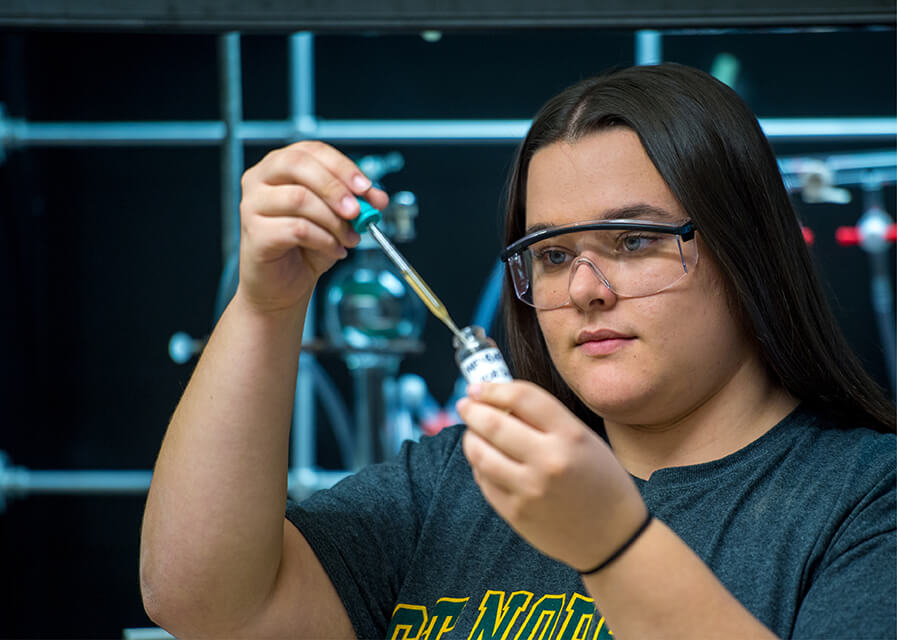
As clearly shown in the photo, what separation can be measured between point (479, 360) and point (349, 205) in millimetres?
208

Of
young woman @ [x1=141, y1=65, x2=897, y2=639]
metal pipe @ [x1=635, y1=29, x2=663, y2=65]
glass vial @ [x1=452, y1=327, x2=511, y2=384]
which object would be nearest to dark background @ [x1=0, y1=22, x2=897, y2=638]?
metal pipe @ [x1=635, y1=29, x2=663, y2=65]

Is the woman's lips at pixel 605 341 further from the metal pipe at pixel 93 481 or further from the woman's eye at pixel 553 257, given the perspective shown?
the metal pipe at pixel 93 481

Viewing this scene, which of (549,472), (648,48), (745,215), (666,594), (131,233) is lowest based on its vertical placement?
(131,233)

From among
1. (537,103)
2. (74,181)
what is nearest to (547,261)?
(537,103)

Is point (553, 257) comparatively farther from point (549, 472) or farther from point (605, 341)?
point (549, 472)

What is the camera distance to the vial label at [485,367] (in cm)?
82

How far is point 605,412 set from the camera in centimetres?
113

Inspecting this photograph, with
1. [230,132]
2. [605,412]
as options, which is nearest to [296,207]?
[605,412]

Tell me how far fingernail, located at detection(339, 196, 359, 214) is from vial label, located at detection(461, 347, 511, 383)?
191 millimetres

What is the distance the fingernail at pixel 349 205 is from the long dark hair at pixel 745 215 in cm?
36

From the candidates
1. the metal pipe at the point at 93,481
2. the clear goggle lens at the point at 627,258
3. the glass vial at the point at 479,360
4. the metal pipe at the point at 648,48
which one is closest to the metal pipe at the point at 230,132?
the metal pipe at the point at 93,481

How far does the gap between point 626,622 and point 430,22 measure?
87 cm

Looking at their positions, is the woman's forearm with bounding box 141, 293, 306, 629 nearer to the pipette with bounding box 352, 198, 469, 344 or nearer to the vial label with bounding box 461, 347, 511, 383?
the pipette with bounding box 352, 198, 469, 344

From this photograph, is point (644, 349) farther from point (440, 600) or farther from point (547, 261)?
point (440, 600)
